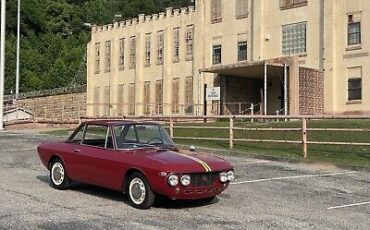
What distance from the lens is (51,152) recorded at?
12094mm

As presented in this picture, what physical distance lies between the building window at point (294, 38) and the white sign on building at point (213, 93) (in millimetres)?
4931

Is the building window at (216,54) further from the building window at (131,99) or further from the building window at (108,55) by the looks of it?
the building window at (108,55)

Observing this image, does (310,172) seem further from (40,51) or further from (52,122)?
(40,51)

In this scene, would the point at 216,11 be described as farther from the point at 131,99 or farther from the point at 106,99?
the point at 106,99

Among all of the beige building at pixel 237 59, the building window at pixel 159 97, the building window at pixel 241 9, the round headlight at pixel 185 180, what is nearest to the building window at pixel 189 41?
the beige building at pixel 237 59

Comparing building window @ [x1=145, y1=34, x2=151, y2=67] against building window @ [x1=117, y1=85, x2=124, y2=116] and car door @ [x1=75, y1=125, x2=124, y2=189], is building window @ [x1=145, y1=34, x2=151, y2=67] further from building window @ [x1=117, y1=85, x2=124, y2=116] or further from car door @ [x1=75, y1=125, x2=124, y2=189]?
car door @ [x1=75, y1=125, x2=124, y2=189]

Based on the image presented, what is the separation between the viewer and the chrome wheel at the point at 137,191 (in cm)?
995

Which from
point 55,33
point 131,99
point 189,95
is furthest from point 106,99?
point 55,33

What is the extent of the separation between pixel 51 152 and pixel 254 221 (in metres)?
4.87

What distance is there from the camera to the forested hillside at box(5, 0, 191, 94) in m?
86.8

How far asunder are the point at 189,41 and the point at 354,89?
14416 mm

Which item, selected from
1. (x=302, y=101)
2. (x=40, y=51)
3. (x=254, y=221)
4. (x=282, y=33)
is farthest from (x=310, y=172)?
(x=40, y=51)

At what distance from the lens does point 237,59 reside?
41594mm

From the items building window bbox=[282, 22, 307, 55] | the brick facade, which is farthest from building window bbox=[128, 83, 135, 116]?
the brick facade
